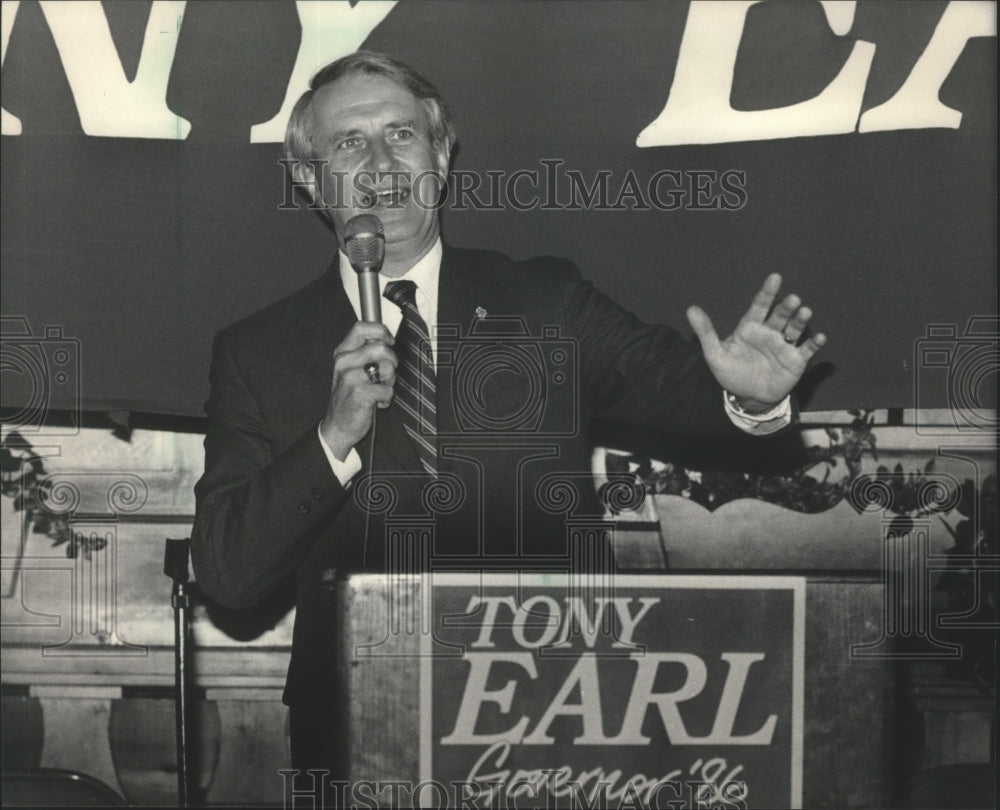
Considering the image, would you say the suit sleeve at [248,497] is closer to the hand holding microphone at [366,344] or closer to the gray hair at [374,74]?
the hand holding microphone at [366,344]

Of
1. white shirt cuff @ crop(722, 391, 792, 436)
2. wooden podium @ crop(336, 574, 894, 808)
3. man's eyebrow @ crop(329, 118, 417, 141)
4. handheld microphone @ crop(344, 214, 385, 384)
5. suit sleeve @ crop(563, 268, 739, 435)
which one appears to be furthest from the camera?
man's eyebrow @ crop(329, 118, 417, 141)

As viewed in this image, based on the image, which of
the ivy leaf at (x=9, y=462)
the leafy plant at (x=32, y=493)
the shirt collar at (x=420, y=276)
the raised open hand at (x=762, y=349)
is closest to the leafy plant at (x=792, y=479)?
the raised open hand at (x=762, y=349)

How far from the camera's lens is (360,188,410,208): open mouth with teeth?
2.46 m

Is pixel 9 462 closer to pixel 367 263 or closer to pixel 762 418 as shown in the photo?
pixel 367 263

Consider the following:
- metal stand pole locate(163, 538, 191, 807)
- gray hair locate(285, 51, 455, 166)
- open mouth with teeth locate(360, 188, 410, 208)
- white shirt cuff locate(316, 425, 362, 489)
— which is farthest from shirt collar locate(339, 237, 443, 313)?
metal stand pole locate(163, 538, 191, 807)

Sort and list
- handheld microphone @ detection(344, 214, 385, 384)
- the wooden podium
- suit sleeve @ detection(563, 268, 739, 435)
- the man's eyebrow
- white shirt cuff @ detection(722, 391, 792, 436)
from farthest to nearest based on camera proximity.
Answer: the man's eyebrow
suit sleeve @ detection(563, 268, 739, 435)
white shirt cuff @ detection(722, 391, 792, 436)
handheld microphone @ detection(344, 214, 385, 384)
the wooden podium

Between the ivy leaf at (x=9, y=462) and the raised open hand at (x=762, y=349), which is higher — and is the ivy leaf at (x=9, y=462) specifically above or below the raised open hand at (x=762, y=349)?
below

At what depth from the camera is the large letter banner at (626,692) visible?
6.33 feet

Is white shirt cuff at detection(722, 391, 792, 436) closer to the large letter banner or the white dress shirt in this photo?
the white dress shirt

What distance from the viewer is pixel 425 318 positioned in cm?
249

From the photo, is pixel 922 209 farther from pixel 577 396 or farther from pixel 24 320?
pixel 24 320

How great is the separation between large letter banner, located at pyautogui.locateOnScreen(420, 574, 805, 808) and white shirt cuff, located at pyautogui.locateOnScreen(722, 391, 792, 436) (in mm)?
414

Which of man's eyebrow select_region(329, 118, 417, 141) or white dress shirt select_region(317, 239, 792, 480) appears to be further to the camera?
man's eyebrow select_region(329, 118, 417, 141)

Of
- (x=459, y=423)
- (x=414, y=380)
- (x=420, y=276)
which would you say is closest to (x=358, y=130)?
(x=420, y=276)
